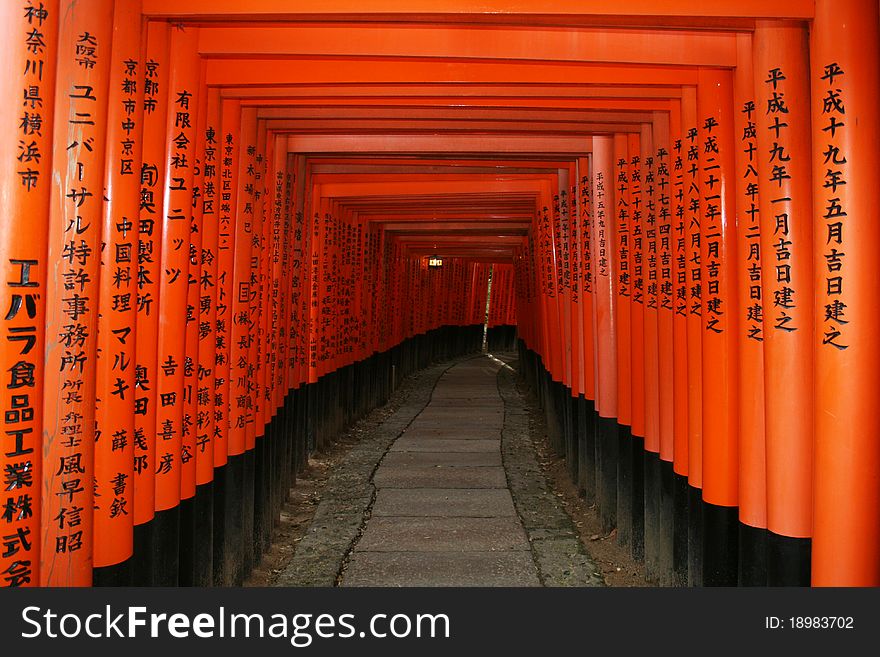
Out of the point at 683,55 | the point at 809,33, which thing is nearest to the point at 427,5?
the point at 683,55

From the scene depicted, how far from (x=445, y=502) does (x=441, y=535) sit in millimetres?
873

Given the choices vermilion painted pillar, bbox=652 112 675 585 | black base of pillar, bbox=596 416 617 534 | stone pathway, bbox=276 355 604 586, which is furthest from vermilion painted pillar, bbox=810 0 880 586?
black base of pillar, bbox=596 416 617 534

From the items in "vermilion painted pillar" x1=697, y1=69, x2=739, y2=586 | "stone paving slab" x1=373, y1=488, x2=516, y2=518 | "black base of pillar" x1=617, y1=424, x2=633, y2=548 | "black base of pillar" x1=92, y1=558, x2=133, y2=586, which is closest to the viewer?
"black base of pillar" x1=92, y1=558, x2=133, y2=586

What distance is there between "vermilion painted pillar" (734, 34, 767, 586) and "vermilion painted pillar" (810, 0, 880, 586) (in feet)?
1.69

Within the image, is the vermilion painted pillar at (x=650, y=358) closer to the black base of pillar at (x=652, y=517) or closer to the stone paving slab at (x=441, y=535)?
the black base of pillar at (x=652, y=517)

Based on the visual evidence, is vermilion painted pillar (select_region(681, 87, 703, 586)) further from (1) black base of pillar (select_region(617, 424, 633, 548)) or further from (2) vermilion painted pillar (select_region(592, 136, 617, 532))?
(2) vermilion painted pillar (select_region(592, 136, 617, 532))

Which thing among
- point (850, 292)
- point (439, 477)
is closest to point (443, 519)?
point (439, 477)

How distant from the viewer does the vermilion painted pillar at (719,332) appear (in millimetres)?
3383

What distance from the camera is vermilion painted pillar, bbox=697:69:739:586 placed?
133 inches

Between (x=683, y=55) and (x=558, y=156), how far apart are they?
97.4 inches

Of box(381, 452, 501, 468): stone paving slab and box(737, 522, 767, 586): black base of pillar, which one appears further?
box(381, 452, 501, 468): stone paving slab

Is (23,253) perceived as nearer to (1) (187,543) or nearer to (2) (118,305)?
(2) (118,305)

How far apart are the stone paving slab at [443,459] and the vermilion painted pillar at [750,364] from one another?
4.58 metres

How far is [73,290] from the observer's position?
237cm
